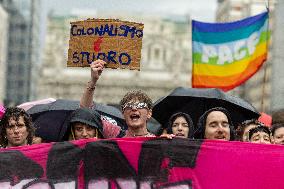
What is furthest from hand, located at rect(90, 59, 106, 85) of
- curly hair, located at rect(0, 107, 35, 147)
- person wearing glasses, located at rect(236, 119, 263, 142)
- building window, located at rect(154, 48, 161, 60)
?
building window, located at rect(154, 48, 161, 60)

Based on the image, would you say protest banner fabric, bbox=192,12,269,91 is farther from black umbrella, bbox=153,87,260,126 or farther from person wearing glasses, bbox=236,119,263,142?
person wearing glasses, bbox=236,119,263,142

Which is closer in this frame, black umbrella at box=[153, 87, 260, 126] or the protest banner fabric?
black umbrella at box=[153, 87, 260, 126]

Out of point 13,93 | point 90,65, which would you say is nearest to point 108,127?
point 90,65

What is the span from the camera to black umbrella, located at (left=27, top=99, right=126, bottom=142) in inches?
283

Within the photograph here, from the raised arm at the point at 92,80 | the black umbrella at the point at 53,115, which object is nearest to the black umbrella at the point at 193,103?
the black umbrella at the point at 53,115

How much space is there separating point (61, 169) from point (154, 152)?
62cm

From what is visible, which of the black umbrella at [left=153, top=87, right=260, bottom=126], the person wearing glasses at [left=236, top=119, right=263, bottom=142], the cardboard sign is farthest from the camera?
the black umbrella at [left=153, top=87, right=260, bottom=126]

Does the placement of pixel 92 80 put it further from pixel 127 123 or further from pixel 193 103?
pixel 193 103

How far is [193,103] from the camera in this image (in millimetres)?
7777

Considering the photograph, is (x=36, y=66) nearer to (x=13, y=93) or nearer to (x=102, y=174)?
(x=13, y=93)

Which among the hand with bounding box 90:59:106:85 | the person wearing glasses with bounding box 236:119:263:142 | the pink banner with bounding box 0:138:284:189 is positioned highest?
the hand with bounding box 90:59:106:85

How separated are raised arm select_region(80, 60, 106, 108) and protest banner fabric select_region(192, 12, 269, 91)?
15.2 ft

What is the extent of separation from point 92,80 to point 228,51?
556 cm

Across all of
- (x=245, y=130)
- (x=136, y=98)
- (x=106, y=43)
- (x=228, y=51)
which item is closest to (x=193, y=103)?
(x=245, y=130)
